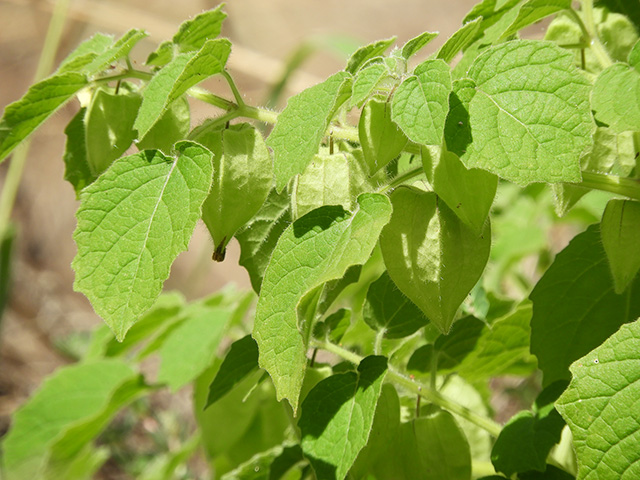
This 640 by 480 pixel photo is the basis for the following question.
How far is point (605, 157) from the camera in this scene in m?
0.77

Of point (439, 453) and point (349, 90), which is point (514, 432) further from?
point (349, 90)

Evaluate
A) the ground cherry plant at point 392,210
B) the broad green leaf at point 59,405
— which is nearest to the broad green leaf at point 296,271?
the ground cherry plant at point 392,210

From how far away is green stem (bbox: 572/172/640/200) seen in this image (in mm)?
691

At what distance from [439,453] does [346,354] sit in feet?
0.47

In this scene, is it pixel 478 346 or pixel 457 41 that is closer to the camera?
pixel 457 41

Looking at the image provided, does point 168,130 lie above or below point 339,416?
above

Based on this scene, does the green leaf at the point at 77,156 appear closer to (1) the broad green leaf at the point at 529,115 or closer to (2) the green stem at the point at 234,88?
(2) the green stem at the point at 234,88

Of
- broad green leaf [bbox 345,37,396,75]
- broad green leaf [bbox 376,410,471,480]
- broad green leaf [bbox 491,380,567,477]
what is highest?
broad green leaf [bbox 345,37,396,75]

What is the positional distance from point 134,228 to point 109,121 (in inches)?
6.7

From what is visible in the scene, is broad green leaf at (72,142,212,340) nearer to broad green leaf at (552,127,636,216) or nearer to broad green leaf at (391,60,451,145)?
broad green leaf at (391,60,451,145)

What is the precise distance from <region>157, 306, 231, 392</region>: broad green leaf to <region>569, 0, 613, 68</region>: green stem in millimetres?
664

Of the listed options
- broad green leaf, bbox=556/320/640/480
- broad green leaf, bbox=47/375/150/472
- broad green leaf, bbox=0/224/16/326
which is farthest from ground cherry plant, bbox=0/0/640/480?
broad green leaf, bbox=0/224/16/326

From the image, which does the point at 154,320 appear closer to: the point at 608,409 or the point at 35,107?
the point at 35,107

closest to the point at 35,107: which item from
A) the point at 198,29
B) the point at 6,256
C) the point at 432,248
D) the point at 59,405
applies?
the point at 198,29
